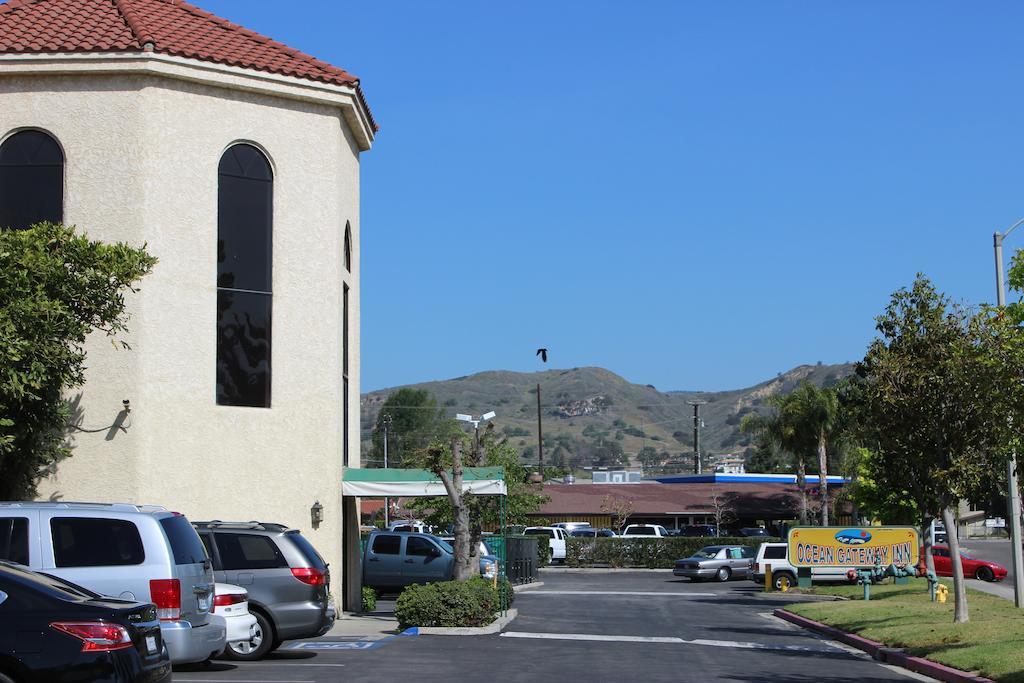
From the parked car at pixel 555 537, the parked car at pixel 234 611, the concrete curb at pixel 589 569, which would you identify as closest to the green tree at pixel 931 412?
the parked car at pixel 234 611

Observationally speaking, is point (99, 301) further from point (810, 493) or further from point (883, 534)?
point (810, 493)

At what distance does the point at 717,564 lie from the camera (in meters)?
48.4

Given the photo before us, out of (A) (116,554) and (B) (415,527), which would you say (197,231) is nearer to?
(A) (116,554)

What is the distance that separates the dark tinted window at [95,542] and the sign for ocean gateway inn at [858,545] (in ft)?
88.6

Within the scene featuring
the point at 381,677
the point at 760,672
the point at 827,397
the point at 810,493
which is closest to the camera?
the point at 381,677

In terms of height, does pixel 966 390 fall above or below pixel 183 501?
above

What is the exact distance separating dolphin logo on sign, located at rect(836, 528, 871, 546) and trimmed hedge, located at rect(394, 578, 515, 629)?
17.4m

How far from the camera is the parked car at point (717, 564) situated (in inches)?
1898

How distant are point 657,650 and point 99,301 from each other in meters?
10.3

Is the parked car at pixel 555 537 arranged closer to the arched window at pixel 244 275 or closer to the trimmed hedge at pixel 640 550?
the trimmed hedge at pixel 640 550

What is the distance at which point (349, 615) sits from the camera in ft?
82.9

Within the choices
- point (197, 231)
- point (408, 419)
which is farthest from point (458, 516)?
point (408, 419)

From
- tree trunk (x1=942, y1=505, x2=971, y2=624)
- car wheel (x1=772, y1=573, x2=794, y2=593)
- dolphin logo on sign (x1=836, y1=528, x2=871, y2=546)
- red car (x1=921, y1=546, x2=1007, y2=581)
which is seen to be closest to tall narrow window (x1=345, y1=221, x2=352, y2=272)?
tree trunk (x1=942, y1=505, x2=971, y2=624)

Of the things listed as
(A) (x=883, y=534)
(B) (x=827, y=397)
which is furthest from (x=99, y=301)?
(B) (x=827, y=397)
